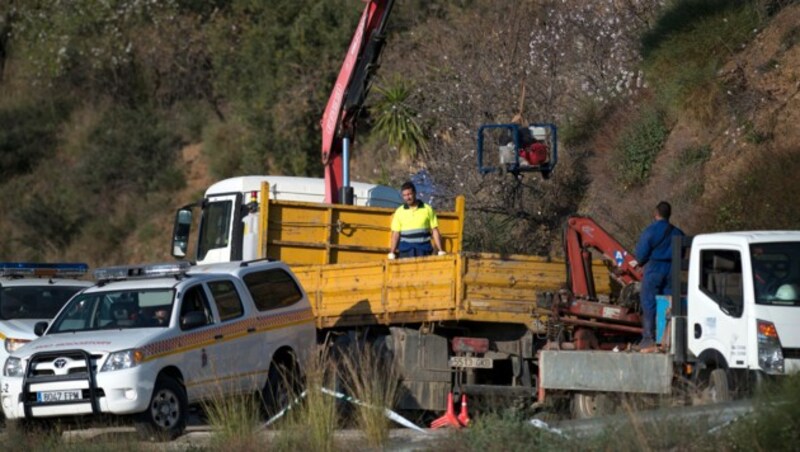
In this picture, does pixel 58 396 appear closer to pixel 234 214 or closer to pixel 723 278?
pixel 234 214

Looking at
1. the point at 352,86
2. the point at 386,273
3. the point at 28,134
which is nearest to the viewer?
the point at 386,273

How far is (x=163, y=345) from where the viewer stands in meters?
13.9

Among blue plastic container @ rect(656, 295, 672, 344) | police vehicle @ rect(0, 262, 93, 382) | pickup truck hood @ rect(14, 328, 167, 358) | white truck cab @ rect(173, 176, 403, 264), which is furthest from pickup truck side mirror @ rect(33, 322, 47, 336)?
blue plastic container @ rect(656, 295, 672, 344)

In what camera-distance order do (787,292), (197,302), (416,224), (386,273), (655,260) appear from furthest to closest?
(416,224)
(386,273)
(197,302)
(655,260)
(787,292)

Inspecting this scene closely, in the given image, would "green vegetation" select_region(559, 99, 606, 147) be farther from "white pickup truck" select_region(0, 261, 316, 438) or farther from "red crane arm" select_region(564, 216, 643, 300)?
"white pickup truck" select_region(0, 261, 316, 438)

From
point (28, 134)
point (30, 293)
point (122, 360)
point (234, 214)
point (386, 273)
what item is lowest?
point (122, 360)

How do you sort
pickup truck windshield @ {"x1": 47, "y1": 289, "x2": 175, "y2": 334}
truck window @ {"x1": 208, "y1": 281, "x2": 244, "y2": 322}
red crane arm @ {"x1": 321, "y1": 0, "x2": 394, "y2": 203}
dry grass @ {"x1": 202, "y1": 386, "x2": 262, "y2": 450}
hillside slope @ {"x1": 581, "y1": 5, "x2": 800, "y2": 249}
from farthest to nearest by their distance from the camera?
1. red crane arm @ {"x1": 321, "y1": 0, "x2": 394, "y2": 203}
2. hillside slope @ {"x1": 581, "y1": 5, "x2": 800, "y2": 249}
3. truck window @ {"x1": 208, "y1": 281, "x2": 244, "y2": 322}
4. pickup truck windshield @ {"x1": 47, "y1": 289, "x2": 175, "y2": 334}
5. dry grass @ {"x1": 202, "y1": 386, "x2": 262, "y2": 450}

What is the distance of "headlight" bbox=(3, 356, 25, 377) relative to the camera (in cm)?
1405

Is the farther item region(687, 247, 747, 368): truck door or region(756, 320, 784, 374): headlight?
region(687, 247, 747, 368): truck door

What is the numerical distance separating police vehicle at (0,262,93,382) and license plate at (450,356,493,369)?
5.16m

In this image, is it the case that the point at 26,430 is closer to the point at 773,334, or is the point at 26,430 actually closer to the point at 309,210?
the point at 309,210

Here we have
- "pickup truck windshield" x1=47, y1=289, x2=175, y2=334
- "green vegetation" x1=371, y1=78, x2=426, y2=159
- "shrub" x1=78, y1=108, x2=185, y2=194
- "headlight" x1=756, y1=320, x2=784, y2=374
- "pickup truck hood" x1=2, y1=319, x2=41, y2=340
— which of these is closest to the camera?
"headlight" x1=756, y1=320, x2=784, y2=374

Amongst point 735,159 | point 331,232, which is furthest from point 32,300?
point 735,159

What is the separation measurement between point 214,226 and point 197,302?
5.45 metres
